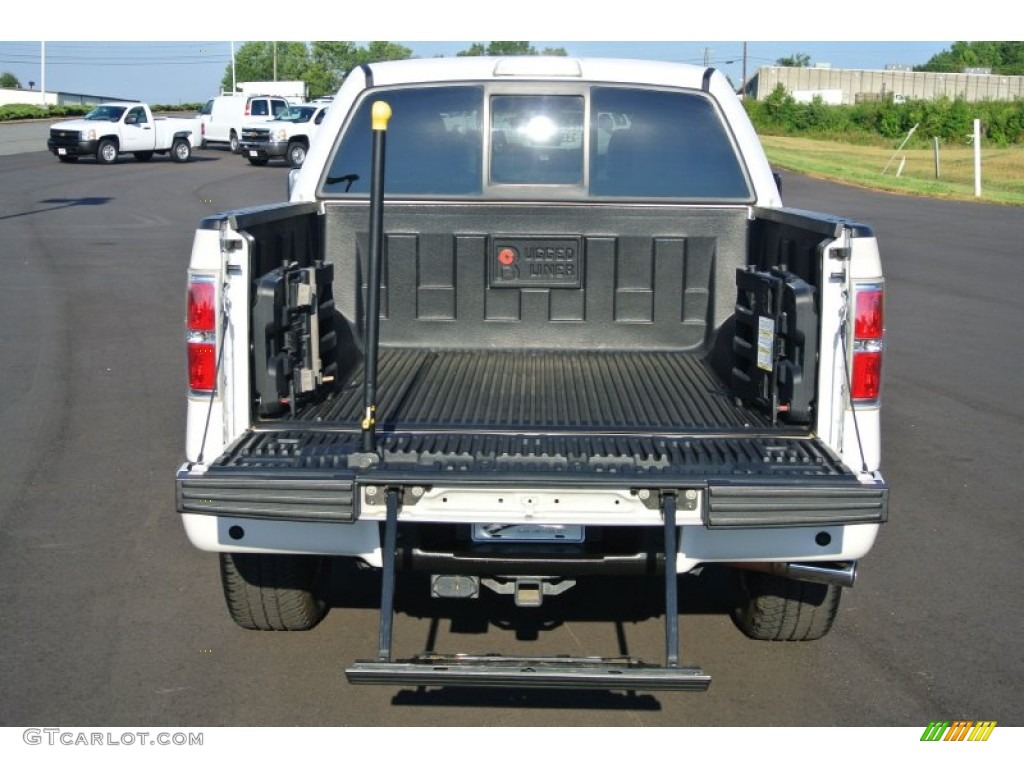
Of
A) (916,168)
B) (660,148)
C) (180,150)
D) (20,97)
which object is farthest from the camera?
(20,97)

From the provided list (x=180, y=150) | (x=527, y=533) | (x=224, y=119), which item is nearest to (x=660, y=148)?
(x=527, y=533)

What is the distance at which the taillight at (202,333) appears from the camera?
4551 millimetres

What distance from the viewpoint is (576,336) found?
626 centimetres

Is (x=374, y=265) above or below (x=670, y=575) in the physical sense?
above

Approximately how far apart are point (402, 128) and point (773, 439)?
8.43 feet

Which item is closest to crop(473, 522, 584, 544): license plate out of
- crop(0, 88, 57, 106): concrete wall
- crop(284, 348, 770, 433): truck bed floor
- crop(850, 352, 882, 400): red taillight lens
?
crop(284, 348, 770, 433): truck bed floor

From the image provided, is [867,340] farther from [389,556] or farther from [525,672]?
[389,556]

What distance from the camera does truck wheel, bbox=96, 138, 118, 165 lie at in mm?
39125

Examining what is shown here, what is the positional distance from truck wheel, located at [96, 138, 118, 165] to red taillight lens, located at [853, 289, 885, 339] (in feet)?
123

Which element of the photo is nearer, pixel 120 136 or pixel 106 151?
pixel 106 151

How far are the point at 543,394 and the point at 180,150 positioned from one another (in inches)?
1498

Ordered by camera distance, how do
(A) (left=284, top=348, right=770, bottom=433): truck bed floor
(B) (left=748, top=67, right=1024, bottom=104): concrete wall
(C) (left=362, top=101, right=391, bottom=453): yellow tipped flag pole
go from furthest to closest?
(B) (left=748, top=67, right=1024, bottom=104): concrete wall
(A) (left=284, top=348, right=770, bottom=433): truck bed floor
(C) (left=362, top=101, right=391, bottom=453): yellow tipped flag pole

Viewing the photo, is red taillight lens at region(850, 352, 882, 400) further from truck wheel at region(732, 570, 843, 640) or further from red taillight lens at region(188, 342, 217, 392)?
red taillight lens at region(188, 342, 217, 392)

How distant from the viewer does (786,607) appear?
17.0ft
